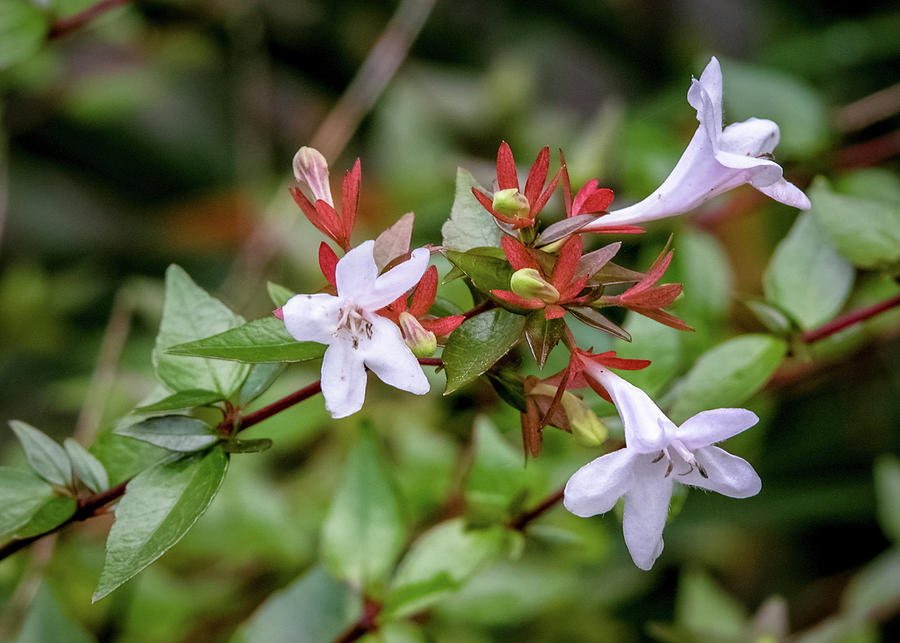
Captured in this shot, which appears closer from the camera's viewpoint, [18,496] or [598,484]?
[598,484]

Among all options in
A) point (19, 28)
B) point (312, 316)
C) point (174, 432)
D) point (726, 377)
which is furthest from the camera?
point (19, 28)

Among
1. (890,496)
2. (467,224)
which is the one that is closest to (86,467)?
(467,224)

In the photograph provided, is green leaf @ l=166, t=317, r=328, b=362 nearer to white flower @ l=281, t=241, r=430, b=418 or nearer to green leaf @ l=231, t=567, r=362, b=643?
white flower @ l=281, t=241, r=430, b=418

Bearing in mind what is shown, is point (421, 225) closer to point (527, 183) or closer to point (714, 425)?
point (527, 183)

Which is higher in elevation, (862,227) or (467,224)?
(862,227)

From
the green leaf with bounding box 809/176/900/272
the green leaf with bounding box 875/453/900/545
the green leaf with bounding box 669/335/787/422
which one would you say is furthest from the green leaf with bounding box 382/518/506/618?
the green leaf with bounding box 875/453/900/545

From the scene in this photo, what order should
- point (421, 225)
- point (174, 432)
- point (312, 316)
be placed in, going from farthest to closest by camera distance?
point (421, 225)
point (174, 432)
point (312, 316)

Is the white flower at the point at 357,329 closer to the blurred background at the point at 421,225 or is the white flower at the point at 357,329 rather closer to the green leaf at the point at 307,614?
the blurred background at the point at 421,225
